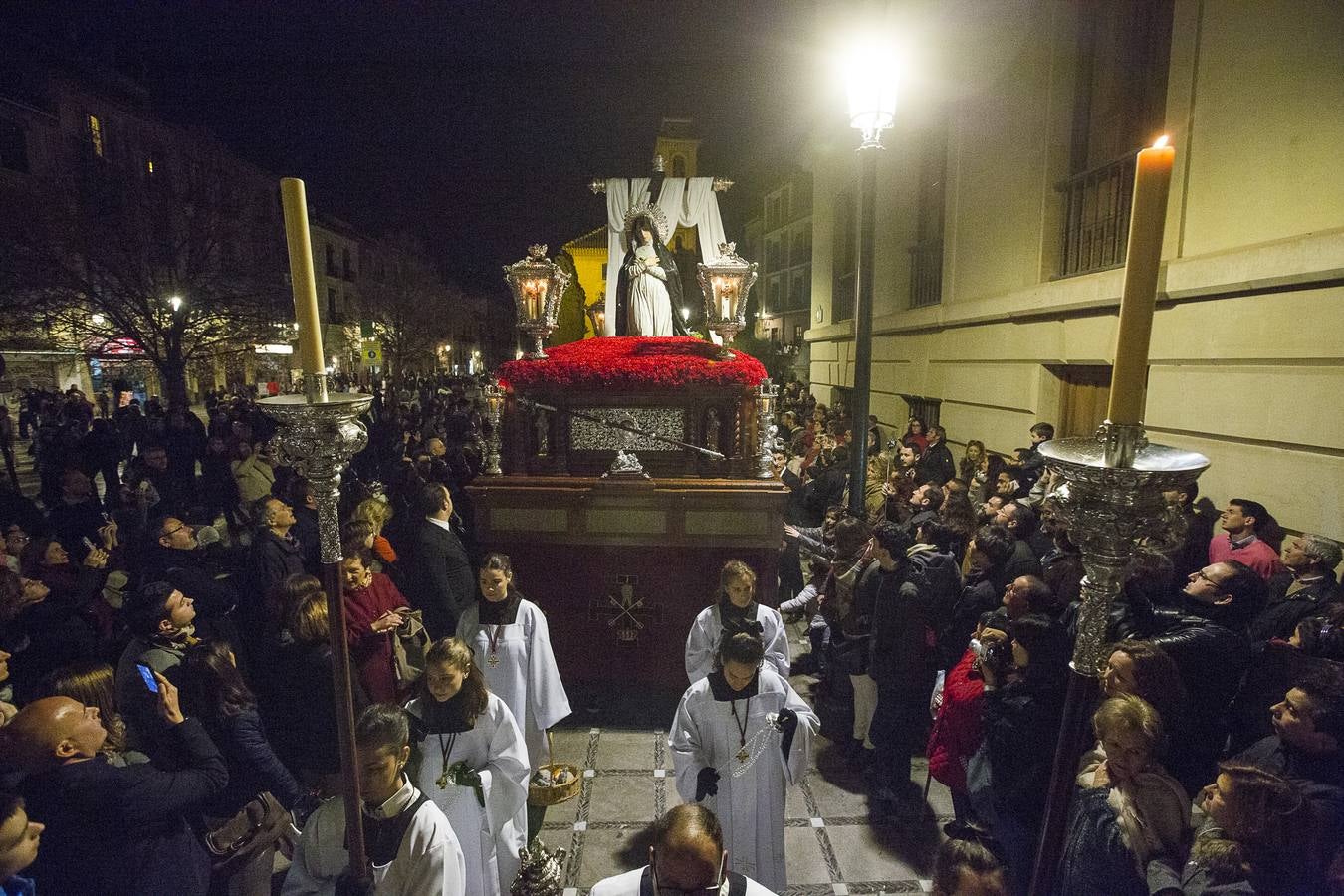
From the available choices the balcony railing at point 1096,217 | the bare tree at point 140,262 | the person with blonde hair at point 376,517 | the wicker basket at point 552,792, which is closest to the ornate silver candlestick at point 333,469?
the wicker basket at point 552,792

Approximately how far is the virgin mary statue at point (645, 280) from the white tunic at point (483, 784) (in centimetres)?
615

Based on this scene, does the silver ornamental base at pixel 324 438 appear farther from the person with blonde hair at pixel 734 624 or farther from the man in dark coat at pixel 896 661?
the man in dark coat at pixel 896 661

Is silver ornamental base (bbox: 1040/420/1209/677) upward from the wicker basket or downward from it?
upward

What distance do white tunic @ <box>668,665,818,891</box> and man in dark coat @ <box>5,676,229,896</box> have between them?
226 cm

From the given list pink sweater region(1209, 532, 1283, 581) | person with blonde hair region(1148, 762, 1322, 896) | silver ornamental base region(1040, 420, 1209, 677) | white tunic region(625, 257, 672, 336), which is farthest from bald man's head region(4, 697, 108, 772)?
white tunic region(625, 257, 672, 336)

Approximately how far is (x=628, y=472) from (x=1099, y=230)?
23.3 ft

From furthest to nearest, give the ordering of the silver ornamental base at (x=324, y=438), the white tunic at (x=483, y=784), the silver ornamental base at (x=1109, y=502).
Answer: the white tunic at (x=483, y=784) → the silver ornamental base at (x=324, y=438) → the silver ornamental base at (x=1109, y=502)

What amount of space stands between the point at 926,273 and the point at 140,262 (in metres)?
16.1

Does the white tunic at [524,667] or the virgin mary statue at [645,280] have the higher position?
the virgin mary statue at [645,280]

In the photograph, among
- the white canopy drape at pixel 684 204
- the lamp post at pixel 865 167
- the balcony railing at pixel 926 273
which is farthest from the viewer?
the balcony railing at pixel 926 273

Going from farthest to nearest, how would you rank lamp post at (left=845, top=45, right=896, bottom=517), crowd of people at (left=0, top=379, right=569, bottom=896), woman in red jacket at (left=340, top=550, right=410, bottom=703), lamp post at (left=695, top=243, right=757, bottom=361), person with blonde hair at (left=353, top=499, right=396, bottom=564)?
1. lamp post at (left=695, top=243, right=757, bottom=361)
2. person with blonde hair at (left=353, top=499, right=396, bottom=564)
3. lamp post at (left=845, top=45, right=896, bottom=517)
4. woman in red jacket at (left=340, top=550, right=410, bottom=703)
5. crowd of people at (left=0, top=379, right=569, bottom=896)

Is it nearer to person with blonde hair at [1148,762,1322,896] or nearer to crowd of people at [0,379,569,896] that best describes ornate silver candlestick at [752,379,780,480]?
crowd of people at [0,379,569,896]

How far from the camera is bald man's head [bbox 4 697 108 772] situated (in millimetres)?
2477

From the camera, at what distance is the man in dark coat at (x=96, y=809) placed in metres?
2.51
